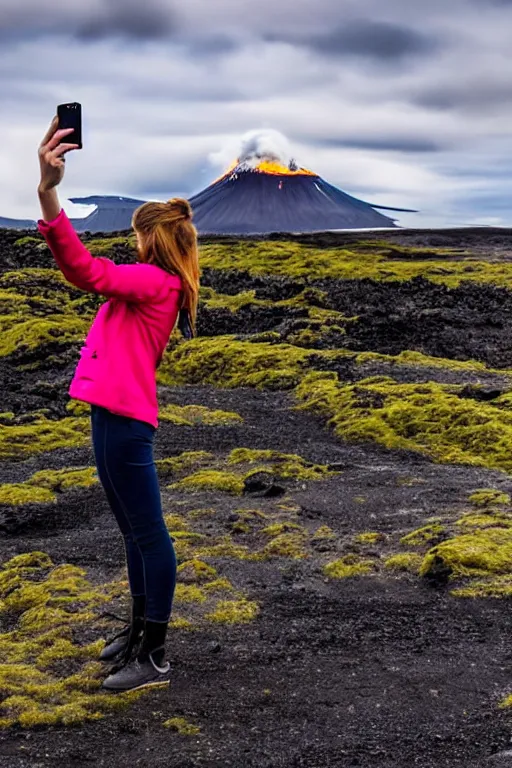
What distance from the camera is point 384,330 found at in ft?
84.1

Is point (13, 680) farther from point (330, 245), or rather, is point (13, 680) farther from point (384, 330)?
point (330, 245)

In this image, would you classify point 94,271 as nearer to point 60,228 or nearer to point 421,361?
point 60,228

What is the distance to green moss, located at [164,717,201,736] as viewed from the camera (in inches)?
230

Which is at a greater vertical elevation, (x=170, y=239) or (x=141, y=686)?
(x=170, y=239)

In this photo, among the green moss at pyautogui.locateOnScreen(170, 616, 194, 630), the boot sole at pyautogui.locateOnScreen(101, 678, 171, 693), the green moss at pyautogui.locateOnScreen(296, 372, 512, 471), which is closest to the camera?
the boot sole at pyautogui.locateOnScreen(101, 678, 171, 693)

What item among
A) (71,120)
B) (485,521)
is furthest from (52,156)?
(485,521)

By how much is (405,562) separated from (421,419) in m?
7.24

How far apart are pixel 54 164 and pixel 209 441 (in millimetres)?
10907

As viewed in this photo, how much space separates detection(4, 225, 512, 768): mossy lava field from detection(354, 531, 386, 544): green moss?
2.0 inches

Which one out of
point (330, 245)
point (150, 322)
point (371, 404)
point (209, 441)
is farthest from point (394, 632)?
point (330, 245)

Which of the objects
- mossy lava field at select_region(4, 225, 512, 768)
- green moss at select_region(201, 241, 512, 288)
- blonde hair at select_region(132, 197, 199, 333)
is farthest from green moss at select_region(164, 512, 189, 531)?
green moss at select_region(201, 241, 512, 288)

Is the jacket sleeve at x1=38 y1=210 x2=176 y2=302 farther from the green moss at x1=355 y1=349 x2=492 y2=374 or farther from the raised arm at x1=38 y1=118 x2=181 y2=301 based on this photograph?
the green moss at x1=355 y1=349 x2=492 y2=374

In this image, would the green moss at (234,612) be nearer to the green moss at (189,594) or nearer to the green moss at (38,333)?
the green moss at (189,594)

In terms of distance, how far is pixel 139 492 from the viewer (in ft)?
19.5
